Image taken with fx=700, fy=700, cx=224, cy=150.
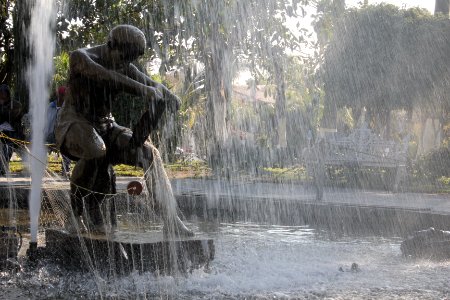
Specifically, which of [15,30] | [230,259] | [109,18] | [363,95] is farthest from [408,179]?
[363,95]

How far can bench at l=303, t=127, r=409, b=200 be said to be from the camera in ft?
42.0

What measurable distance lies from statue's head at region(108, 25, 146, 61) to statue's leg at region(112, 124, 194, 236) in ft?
1.63

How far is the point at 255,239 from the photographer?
5859 millimetres

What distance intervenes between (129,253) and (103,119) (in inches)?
35.4

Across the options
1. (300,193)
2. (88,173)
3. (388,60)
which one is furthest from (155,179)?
(388,60)

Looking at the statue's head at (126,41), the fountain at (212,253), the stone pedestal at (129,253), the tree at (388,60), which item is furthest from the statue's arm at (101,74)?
the tree at (388,60)

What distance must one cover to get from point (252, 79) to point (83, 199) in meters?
7.98

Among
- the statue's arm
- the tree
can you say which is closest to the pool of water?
the statue's arm

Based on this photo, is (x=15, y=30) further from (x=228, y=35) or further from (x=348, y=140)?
(x=348, y=140)

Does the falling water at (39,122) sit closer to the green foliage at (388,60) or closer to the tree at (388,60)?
the green foliage at (388,60)

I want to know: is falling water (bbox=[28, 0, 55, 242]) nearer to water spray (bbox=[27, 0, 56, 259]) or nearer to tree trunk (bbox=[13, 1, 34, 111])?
water spray (bbox=[27, 0, 56, 259])

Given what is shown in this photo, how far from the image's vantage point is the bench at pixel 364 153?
12.8m

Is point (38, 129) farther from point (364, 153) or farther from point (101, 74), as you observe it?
point (364, 153)

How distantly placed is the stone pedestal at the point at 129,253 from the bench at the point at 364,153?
311 inches
